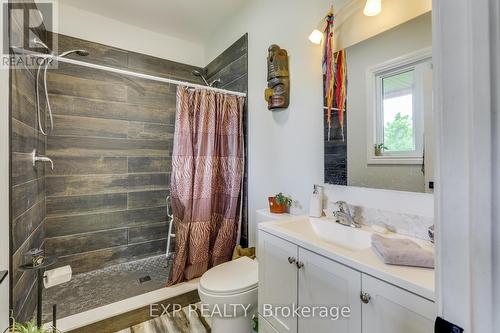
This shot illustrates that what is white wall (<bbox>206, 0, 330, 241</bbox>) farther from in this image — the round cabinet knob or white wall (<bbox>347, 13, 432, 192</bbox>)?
the round cabinet knob

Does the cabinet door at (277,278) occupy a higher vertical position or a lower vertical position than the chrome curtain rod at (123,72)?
lower

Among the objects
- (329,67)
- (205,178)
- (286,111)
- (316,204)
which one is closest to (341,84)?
(329,67)

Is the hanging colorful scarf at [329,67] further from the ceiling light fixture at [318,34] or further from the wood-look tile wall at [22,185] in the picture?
the wood-look tile wall at [22,185]

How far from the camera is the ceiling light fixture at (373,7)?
124 cm

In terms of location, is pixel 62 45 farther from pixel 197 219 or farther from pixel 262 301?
pixel 262 301

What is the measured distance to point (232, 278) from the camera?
5.06 ft

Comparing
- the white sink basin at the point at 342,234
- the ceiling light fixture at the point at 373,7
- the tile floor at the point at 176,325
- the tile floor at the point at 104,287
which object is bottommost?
the tile floor at the point at 176,325

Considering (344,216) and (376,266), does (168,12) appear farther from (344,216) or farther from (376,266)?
(376,266)

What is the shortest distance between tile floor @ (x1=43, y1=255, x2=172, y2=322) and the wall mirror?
75.7 inches

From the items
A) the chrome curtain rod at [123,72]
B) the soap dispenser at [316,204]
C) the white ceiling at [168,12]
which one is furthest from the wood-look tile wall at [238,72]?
the soap dispenser at [316,204]
